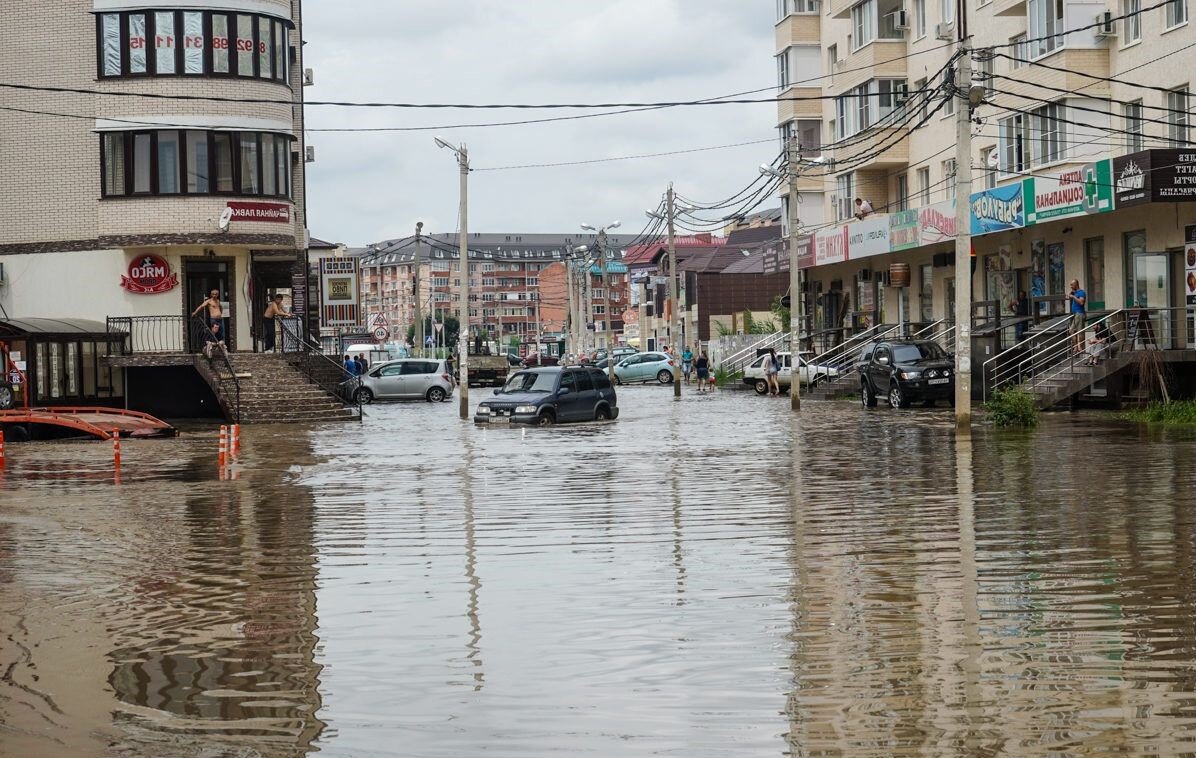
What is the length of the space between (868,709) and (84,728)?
11.5 ft

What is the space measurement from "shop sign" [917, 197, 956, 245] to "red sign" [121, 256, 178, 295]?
22.1m

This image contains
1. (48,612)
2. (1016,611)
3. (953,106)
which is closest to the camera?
(1016,611)

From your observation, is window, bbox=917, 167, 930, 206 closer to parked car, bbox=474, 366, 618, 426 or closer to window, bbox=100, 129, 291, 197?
parked car, bbox=474, 366, 618, 426

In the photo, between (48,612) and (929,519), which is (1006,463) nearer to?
(929,519)

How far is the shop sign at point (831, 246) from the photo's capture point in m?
56.1

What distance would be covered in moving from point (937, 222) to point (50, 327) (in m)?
24.9

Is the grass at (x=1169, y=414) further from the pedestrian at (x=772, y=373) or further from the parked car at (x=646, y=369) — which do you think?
the parked car at (x=646, y=369)

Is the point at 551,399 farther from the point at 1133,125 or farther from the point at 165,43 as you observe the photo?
the point at 1133,125

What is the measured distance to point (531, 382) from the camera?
3850 centimetres

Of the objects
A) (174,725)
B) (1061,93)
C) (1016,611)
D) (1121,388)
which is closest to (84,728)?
(174,725)

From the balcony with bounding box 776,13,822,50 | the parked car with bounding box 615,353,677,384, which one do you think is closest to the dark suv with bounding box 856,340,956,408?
the balcony with bounding box 776,13,822,50

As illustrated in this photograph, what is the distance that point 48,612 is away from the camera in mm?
10523

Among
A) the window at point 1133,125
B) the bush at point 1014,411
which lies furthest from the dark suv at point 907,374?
the bush at point 1014,411

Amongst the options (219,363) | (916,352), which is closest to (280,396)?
(219,363)
